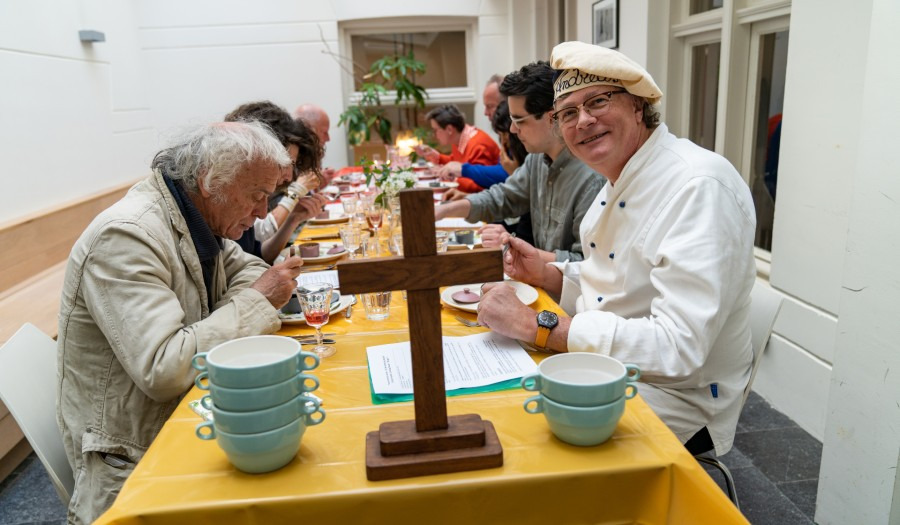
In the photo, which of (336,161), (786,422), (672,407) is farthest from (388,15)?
(672,407)

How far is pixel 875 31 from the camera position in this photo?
1561mm

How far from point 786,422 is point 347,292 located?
8.10ft

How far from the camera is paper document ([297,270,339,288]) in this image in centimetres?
210

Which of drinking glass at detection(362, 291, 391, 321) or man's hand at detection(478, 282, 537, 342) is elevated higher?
man's hand at detection(478, 282, 537, 342)

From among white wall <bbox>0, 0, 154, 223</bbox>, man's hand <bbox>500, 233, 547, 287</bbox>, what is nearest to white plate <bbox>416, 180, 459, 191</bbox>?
white wall <bbox>0, 0, 154, 223</bbox>

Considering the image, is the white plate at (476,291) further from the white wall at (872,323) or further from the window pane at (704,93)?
the window pane at (704,93)

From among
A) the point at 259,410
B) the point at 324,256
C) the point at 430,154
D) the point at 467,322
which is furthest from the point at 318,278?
the point at 430,154

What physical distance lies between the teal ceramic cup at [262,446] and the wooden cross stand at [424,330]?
0.12 meters

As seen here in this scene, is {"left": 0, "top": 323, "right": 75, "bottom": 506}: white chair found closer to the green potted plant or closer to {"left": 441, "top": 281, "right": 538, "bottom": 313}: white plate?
{"left": 441, "top": 281, "right": 538, "bottom": 313}: white plate

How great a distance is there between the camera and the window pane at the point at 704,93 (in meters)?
3.64

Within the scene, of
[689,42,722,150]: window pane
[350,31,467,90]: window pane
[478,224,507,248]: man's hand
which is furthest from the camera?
[350,31,467,90]: window pane

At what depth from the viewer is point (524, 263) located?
1965mm

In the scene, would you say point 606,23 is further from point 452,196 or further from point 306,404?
point 306,404

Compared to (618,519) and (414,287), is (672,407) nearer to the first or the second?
(618,519)
